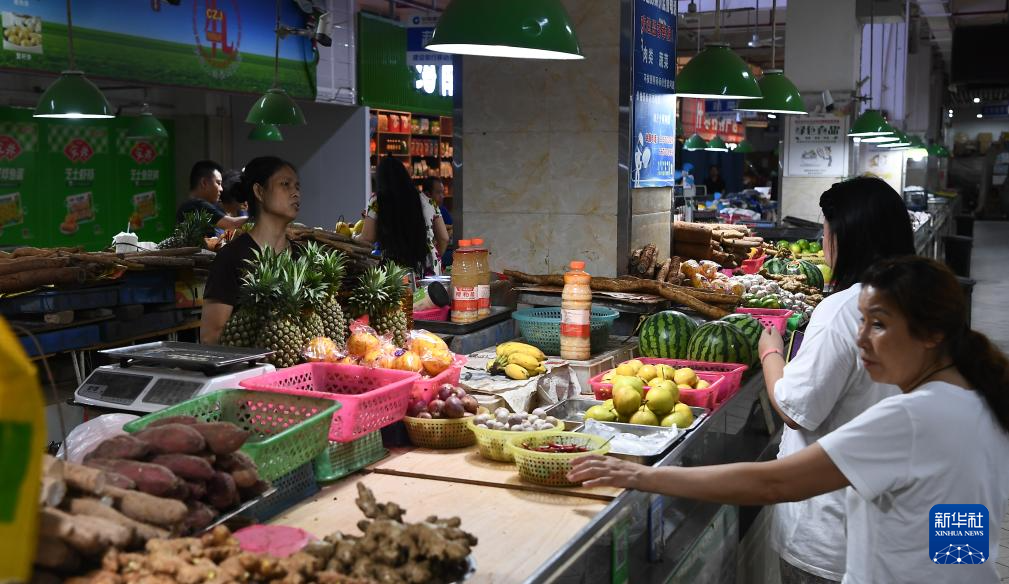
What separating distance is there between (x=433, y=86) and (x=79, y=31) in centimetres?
706

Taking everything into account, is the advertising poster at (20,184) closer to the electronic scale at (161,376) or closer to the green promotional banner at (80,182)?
the green promotional banner at (80,182)

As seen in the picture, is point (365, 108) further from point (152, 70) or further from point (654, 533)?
point (654, 533)

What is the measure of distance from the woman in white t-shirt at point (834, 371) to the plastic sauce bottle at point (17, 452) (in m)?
2.27

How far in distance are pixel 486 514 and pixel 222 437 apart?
748 mm

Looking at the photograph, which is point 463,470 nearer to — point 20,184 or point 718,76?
point 718,76

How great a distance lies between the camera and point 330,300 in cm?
354

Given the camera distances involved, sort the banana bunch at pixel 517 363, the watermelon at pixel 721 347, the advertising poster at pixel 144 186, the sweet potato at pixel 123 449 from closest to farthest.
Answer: the sweet potato at pixel 123 449 < the banana bunch at pixel 517 363 < the watermelon at pixel 721 347 < the advertising poster at pixel 144 186

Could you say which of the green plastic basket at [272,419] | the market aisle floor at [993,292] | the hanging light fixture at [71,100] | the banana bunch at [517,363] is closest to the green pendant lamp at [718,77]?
the banana bunch at [517,363]

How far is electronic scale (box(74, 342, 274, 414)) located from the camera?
2564 mm

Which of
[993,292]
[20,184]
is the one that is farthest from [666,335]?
[993,292]

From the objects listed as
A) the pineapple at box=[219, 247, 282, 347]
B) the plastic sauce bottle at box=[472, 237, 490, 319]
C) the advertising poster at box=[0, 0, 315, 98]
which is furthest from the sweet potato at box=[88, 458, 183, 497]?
the advertising poster at box=[0, 0, 315, 98]

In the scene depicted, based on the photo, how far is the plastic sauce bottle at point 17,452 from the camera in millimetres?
1055

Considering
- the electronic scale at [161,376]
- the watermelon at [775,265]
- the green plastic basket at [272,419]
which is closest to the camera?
the green plastic basket at [272,419]

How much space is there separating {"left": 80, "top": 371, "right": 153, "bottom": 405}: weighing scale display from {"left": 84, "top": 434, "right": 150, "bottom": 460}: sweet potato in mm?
647
